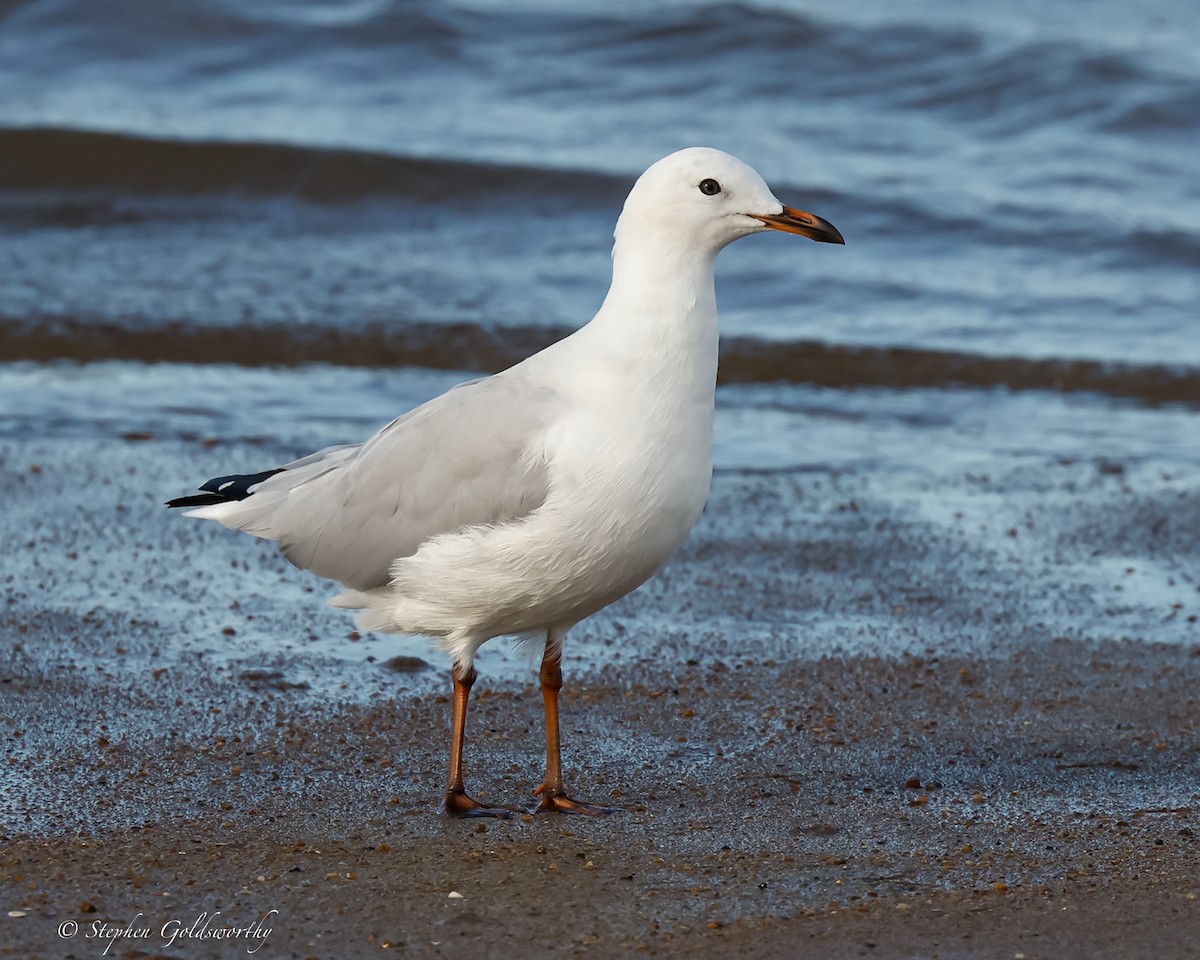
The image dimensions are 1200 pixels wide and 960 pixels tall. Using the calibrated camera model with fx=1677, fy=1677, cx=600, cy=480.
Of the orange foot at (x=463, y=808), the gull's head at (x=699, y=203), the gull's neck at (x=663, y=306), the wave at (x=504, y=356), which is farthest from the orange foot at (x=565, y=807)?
the wave at (x=504, y=356)

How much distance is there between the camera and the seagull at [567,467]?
436cm

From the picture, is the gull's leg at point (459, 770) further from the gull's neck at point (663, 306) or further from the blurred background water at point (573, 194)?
the blurred background water at point (573, 194)

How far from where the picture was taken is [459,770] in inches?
180

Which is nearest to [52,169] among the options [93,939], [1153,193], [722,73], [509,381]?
[722,73]

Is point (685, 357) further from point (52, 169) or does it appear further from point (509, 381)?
point (52, 169)

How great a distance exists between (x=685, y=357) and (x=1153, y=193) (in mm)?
10029

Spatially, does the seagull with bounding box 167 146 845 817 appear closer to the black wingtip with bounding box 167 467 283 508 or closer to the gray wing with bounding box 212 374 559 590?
the gray wing with bounding box 212 374 559 590

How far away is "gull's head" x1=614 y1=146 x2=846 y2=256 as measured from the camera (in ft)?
14.7

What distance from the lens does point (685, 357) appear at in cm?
446

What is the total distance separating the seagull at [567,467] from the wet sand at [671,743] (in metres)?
0.43

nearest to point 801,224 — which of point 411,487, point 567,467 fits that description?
point 567,467

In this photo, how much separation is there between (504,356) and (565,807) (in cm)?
591

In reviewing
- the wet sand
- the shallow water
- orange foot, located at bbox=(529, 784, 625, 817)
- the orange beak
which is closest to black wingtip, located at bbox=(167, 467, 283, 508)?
the wet sand

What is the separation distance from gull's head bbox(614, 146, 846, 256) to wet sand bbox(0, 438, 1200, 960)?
1.54m
